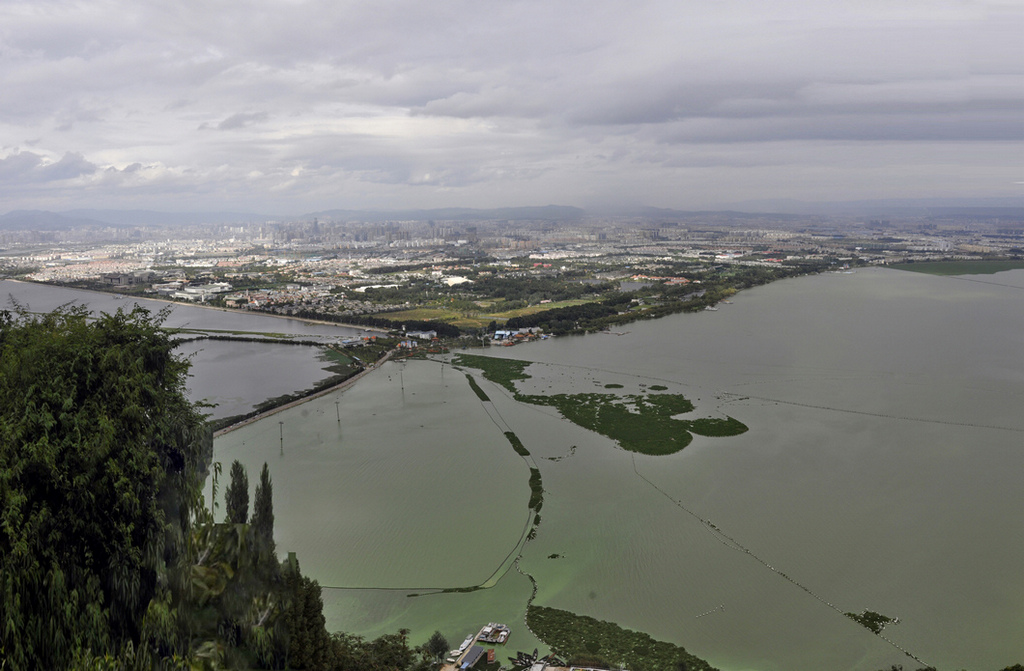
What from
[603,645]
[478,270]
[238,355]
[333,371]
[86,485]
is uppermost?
[478,270]

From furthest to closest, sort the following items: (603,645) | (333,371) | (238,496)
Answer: (333,371) → (238,496) → (603,645)

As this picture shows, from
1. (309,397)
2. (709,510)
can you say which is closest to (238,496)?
(709,510)

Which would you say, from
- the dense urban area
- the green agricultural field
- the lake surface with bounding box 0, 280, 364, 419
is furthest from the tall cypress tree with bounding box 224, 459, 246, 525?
the green agricultural field

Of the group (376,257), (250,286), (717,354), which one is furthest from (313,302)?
(376,257)

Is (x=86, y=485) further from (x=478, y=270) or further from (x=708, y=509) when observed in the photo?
(x=478, y=270)

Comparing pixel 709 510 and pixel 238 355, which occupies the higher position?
pixel 238 355
